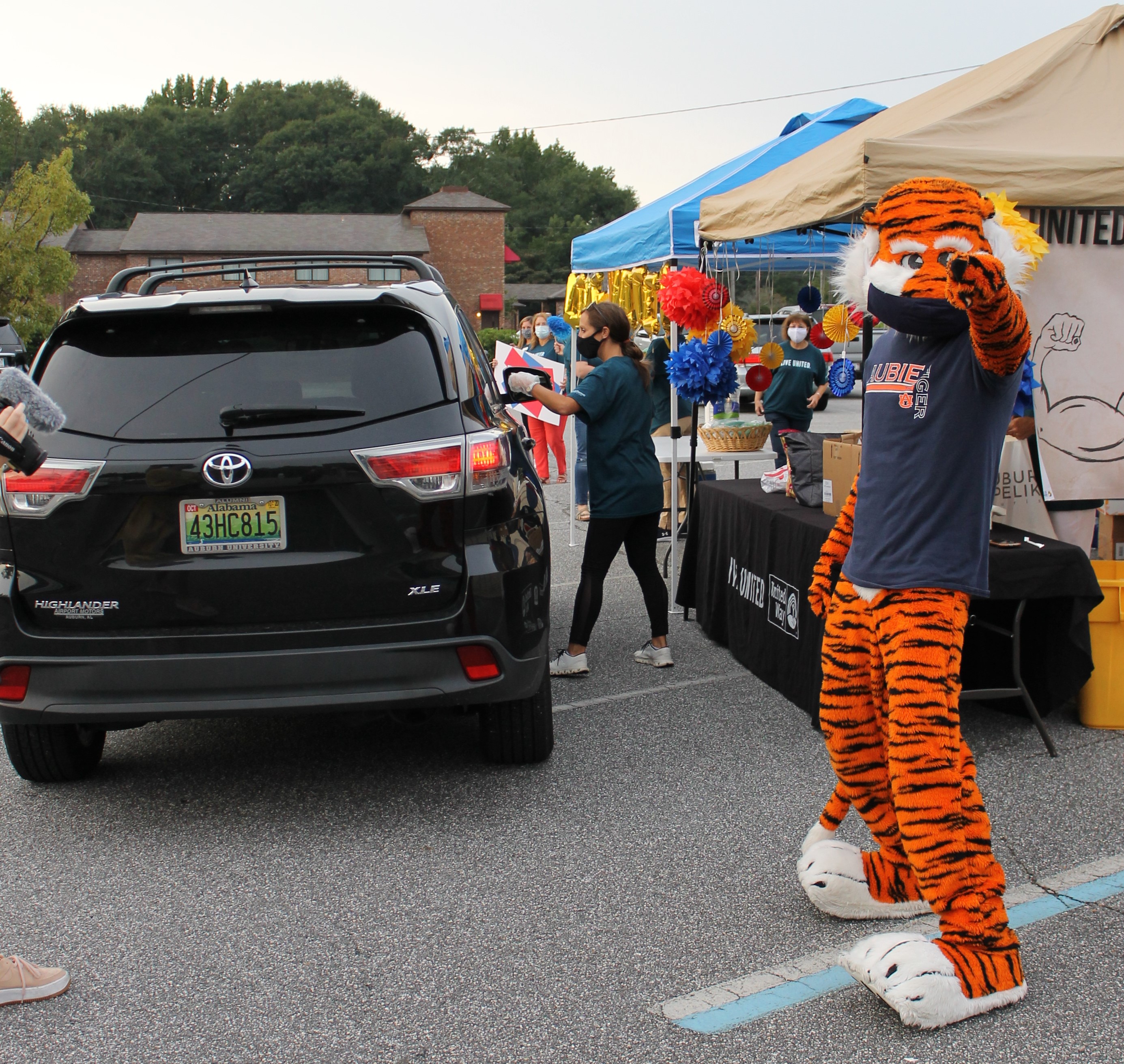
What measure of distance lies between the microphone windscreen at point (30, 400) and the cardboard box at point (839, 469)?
324cm

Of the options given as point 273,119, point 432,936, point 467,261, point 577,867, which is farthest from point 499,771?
point 273,119

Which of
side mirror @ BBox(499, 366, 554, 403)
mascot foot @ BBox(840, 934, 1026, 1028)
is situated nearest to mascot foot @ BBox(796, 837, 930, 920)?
mascot foot @ BBox(840, 934, 1026, 1028)

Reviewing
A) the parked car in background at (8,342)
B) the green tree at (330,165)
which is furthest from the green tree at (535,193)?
the parked car in background at (8,342)

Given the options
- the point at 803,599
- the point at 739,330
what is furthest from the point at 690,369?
the point at 803,599

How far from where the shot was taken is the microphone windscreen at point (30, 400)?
8.43ft

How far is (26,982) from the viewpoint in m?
2.74

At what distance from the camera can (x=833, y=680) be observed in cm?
294

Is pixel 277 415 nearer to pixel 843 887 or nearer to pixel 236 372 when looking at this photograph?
pixel 236 372

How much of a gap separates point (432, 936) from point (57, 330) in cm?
238

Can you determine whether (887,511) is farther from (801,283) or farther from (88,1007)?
(801,283)

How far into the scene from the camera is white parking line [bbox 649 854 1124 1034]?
2.62 meters

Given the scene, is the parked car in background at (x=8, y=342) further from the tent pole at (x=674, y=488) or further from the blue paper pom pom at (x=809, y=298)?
the tent pole at (x=674, y=488)

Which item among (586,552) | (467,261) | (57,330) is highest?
(467,261)

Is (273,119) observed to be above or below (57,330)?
above
